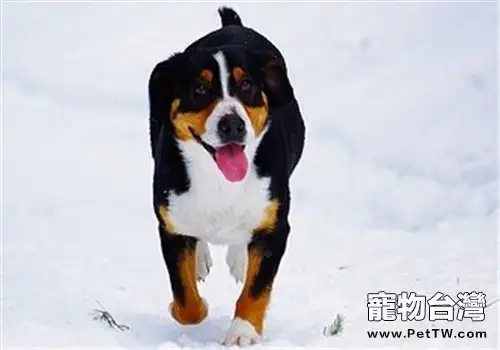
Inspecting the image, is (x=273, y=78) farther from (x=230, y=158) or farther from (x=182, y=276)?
(x=182, y=276)

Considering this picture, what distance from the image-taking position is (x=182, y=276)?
17.3ft

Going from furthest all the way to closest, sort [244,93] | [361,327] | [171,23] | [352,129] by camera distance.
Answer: [171,23]
[352,129]
[361,327]
[244,93]

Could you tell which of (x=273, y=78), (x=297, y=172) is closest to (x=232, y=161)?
(x=273, y=78)

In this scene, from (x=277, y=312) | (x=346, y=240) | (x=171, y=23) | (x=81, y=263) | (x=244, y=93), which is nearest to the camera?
(x=244, y=93)

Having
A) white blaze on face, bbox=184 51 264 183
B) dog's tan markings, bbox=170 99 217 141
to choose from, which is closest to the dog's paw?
white blaze on face, bbox=184 51 264 183

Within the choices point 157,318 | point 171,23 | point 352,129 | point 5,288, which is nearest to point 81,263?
point 5,288

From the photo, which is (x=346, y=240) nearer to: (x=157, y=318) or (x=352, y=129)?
(x=157, y=318)

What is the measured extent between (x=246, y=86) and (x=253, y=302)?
2.62ft

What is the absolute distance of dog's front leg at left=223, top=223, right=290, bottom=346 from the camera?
506 cm

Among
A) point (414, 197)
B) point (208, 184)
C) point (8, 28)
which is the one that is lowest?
point (208, 184)

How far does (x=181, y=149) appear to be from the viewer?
5.10 meters

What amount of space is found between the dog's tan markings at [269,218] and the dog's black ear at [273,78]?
36cm

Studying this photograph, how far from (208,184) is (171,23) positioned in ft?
20.7

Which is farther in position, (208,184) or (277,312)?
(277,312)
